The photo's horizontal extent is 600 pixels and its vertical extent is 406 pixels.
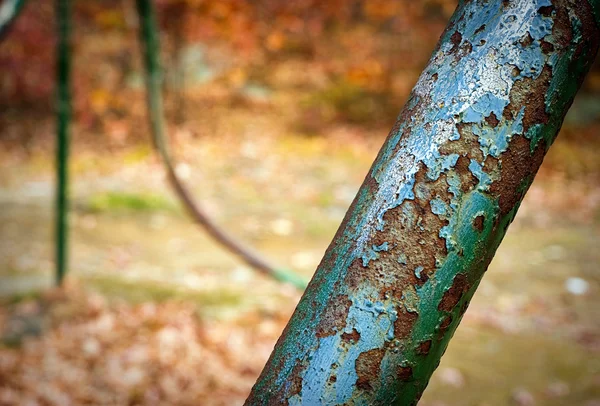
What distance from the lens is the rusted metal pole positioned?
0.48 m

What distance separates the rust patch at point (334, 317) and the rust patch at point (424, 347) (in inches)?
3.1

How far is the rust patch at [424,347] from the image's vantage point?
497mm

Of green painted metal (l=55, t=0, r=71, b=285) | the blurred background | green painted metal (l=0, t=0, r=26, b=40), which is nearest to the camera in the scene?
green painted metal (l=0, t=0, r=26, b=40)

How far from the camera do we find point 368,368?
0.49 meters

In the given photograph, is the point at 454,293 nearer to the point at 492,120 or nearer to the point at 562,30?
the point at 492,120

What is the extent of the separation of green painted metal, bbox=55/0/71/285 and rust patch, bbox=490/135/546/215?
3241mm

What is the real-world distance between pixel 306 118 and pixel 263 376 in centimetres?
913

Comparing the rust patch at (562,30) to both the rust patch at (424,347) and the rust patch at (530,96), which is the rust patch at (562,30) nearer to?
the rust patch at (530,96)

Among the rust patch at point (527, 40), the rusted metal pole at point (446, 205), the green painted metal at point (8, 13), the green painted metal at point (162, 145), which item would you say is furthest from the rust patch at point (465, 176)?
the green painted metal at point (162, 145)

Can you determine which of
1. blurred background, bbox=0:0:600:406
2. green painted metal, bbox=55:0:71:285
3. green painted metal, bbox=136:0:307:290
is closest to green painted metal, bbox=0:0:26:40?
green painted metal, bbox=55:0:71:285

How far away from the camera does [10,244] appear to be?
185 inches

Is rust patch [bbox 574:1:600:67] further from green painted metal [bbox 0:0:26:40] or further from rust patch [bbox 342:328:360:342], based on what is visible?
green painted metal [bbox 0:0:26:40]

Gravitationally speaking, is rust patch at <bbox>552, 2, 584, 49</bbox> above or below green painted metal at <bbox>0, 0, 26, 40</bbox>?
below

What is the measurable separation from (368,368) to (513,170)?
236 mm
